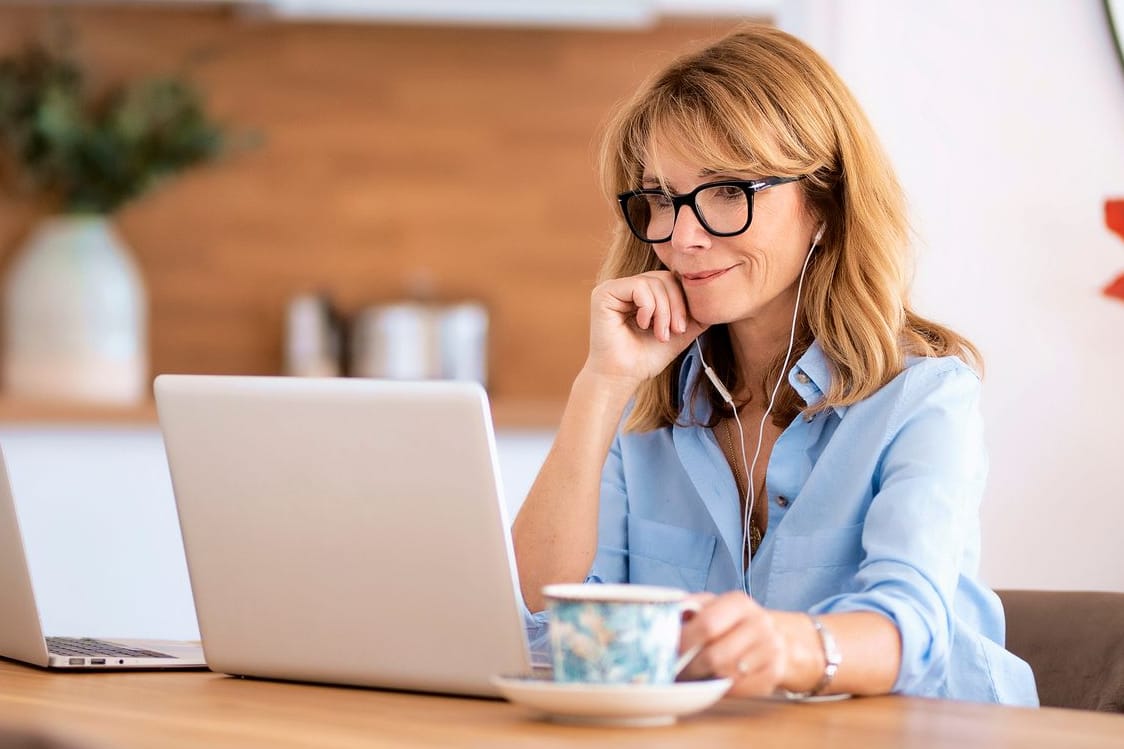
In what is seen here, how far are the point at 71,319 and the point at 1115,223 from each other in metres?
2.60

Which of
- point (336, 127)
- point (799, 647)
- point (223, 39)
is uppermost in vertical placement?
point (223, 39)

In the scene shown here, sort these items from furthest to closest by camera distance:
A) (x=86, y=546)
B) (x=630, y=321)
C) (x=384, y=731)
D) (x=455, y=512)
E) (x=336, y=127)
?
1. (x=336, y=127)
2. (x=86, y=546)
3. (x=630, y=321)
4. (x=455, y=512)
5. (x=384, y=731)

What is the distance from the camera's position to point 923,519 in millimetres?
1333

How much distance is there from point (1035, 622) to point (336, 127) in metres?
2.83

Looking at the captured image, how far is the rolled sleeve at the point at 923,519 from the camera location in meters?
1.27

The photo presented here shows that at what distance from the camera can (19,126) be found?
3.77 meters

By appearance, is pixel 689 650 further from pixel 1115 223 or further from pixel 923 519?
pixel 1115 223

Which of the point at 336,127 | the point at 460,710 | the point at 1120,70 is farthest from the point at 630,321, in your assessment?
the point at 336,127

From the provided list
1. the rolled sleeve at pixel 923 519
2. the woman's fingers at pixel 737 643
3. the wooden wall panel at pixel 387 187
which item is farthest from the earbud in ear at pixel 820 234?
the wooden wall panel at pixel 387 187

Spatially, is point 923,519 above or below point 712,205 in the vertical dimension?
below

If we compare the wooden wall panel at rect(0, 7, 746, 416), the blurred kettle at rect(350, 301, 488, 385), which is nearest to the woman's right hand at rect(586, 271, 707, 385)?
the blurred kettle at rect(350, 301, 488, 385)

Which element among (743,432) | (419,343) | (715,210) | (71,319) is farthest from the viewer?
(419,343)

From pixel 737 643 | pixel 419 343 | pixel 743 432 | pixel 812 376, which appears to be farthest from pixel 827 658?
Answer: pixel 419 343

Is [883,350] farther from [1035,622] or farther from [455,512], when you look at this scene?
[455,512]
